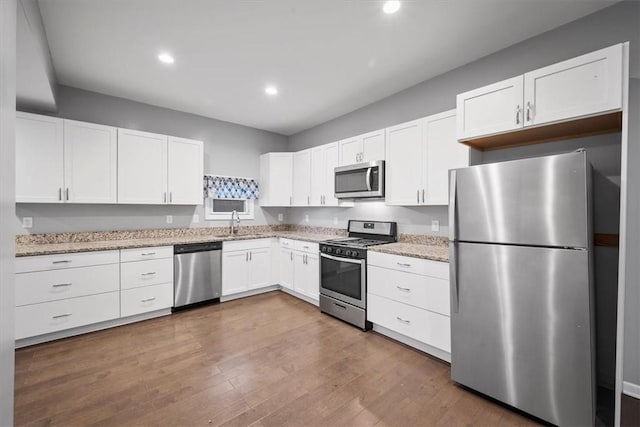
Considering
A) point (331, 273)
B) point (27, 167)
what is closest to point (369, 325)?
point (331, 273)

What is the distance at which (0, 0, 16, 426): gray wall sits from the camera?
1072mm

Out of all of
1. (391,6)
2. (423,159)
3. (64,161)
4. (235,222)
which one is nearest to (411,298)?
(423,159)

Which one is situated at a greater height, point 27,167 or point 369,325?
point 27,167

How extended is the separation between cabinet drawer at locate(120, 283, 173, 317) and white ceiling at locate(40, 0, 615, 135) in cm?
247

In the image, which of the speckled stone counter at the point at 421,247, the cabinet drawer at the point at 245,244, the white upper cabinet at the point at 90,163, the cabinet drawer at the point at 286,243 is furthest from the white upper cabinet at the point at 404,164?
the white upper cabinet at the point at 90,163

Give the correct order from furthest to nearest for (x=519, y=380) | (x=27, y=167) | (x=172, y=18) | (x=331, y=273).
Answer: (x=331, y=273), (x=27, y=167), (x=172, y=18), (x=519, y=380)

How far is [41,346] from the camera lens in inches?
108

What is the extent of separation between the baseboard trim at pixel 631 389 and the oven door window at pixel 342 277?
2.12 meters

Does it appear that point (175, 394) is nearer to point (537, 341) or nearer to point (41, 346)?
point (41, 346)

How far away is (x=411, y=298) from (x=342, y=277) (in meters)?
0.92

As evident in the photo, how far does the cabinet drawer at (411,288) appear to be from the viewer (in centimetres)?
242

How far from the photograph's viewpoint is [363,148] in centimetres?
358

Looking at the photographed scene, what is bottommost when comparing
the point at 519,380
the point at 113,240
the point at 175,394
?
the point at 175,394

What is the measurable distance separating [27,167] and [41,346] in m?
1.84
